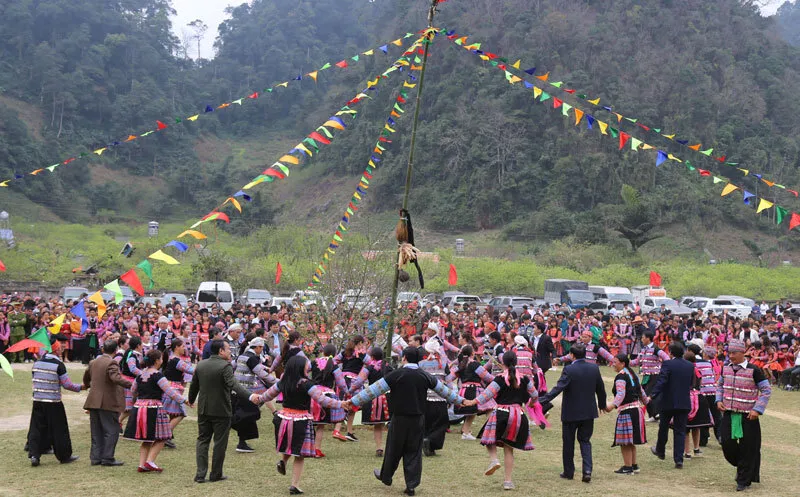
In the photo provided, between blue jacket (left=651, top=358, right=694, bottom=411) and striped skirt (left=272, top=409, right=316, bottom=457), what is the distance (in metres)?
4.55

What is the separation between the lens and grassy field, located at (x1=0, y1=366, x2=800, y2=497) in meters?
9.15

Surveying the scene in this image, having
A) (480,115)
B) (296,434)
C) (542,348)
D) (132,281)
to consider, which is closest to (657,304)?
(542,348)

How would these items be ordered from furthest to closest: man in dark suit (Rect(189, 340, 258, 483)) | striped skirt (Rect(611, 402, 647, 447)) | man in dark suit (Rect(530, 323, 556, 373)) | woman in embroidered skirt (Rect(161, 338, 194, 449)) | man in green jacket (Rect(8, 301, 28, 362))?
man in green jacket (Rect(8, 301, 28, 362)) → man in dark suit (Rect(530, 323, 556, 373)) → woman in embroidered skirt (Rect(161, 338, 194, 449)) → striped skirt (Rect(611, 402, 647, 447)) → man in dark suit (Rect(189, 340, 258, 483))

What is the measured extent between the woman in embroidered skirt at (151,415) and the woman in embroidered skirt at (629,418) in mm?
5253

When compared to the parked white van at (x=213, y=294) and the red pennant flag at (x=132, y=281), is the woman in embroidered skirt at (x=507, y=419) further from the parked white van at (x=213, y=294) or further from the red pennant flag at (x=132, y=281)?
the parked white van at (x=213, y=294)

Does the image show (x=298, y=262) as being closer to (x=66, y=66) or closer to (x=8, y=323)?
(x=8, y=323)

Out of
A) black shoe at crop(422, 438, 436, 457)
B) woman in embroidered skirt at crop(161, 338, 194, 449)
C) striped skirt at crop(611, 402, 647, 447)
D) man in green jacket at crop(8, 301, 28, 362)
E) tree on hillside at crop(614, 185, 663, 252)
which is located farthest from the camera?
tree on hillside at crop(614, 185, 663, 252)

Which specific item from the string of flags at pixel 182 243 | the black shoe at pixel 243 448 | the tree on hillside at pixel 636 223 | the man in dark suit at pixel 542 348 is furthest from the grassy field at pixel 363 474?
the tree on hillside at pixel 636 223

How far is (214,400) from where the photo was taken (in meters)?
9.08

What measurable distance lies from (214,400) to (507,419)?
3.25 m

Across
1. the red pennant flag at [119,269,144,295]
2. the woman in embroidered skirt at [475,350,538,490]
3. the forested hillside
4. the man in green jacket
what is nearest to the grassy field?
the woman in embroidered skirt at [475,350,538,490]

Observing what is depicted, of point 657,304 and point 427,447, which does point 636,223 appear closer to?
point 657,304

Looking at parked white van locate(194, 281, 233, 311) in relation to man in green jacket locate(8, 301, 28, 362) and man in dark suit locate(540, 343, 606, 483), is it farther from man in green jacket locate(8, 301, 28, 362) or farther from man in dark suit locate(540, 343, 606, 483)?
man in dark suit locate(540, 343, 606, 483)

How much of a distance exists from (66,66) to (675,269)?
70596mm
